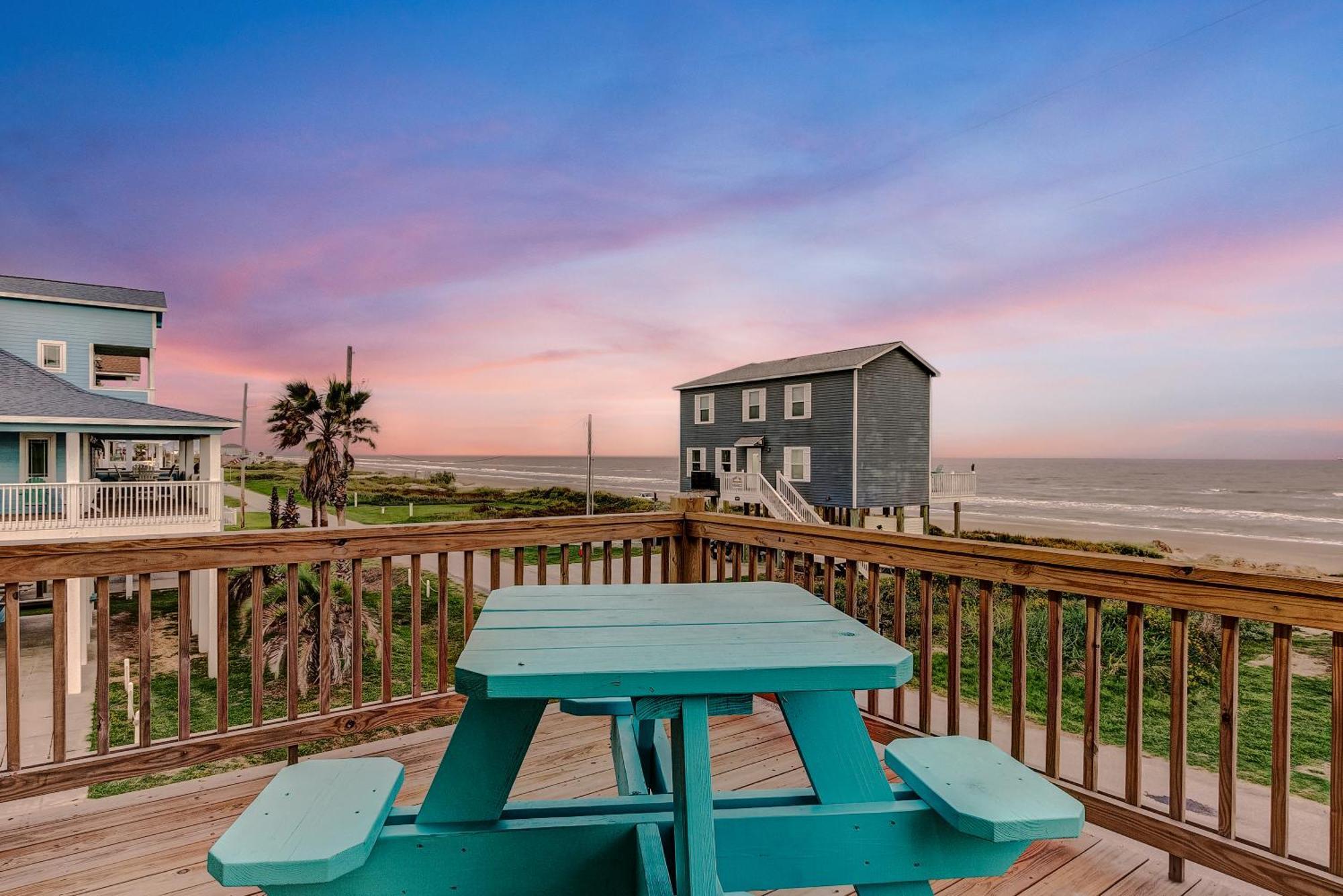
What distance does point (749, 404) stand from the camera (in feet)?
61.0

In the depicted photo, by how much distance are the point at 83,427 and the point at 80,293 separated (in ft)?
14.9

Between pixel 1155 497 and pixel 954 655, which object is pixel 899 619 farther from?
pixel 1155 497

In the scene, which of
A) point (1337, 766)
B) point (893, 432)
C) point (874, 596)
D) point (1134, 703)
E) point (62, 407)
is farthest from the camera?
point (893, 432)

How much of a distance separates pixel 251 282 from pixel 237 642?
6390 millimetres

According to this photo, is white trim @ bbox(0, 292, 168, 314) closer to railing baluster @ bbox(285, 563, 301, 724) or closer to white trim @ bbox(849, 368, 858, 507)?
railing baluster @ bbox(285, 563, 301, 724)

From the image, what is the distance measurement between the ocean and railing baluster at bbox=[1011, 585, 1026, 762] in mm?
11698

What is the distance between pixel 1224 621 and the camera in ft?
5.82

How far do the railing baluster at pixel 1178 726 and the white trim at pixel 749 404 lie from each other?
1636cm

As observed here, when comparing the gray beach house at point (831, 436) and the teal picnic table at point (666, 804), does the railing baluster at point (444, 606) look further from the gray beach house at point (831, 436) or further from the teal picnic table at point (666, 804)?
the gray beach house at point (831, 436)

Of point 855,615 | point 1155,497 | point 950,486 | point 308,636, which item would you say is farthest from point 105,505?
point 1155,497

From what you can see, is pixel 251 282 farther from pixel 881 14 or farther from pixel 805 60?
pixel 881 14

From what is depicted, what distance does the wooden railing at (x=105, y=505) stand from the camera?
9305mm

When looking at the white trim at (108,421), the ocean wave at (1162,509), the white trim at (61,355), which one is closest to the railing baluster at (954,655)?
the white trim at (108,421)

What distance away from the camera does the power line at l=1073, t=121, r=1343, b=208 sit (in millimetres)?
8445
